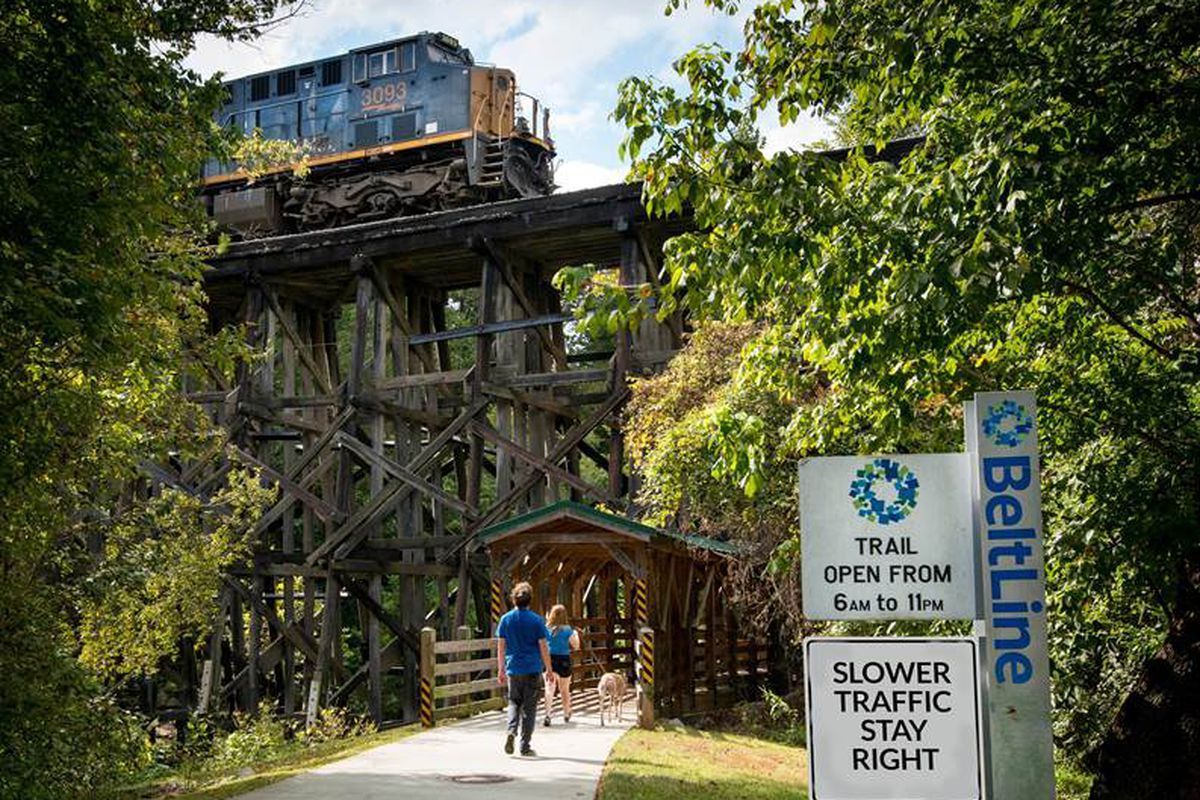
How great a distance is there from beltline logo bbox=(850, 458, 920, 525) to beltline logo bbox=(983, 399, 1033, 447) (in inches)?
11.6

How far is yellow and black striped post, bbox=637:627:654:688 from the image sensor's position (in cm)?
1474

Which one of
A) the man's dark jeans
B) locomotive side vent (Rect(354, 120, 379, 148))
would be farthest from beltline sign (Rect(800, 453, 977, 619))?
locomotive side vent (Rect(354, 120, 379, 148))

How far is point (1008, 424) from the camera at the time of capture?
152 inches

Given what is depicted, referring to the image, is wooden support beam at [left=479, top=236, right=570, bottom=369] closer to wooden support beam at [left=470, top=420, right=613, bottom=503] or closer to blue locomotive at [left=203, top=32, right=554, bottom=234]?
wooden support beam at [left=470, top=420, right=613, bottom=503]

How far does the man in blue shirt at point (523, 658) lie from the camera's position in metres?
11.2

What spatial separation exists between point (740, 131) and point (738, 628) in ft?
46.0

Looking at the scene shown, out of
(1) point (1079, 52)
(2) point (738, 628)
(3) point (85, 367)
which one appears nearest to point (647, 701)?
(2) point (738, 628)

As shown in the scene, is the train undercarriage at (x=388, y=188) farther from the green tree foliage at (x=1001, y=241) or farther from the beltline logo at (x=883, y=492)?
the beltline logo at (x=883, y=492)

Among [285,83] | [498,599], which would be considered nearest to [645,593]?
[498,599]

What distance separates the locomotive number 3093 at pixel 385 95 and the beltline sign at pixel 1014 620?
2423 cm

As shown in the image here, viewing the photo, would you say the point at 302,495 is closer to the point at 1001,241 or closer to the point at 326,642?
the point at 326,642

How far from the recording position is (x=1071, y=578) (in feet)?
26.9

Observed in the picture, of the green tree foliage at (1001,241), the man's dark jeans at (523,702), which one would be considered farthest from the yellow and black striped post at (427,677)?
the green tree foliage at (1001,241)

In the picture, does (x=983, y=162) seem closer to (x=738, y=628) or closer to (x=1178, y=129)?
(x=1178, y=129)
